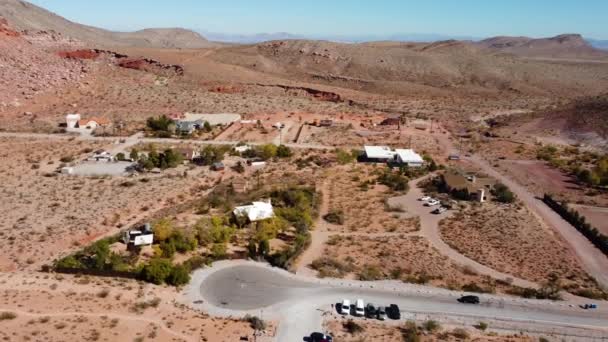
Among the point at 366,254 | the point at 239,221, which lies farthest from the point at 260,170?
the point at 366,254

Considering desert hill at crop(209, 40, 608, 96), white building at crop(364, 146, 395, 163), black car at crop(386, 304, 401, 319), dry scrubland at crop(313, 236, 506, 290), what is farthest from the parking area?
desert hill at crop(209, 40, 608, 96)

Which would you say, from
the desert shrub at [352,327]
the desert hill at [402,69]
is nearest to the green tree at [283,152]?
the desert shrub at [352,327]

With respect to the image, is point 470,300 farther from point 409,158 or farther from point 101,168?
point 101,168

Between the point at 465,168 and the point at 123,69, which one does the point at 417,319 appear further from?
the point at 123,69

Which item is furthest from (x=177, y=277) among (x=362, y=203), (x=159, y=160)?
(x=159, y=160)

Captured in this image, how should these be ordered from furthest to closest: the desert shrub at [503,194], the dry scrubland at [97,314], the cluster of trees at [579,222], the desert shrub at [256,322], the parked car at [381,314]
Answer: the desert shrub at [503,194] < the cluster of trees at [579,222] < the parked car at [381,314] < the desert shrub at [256,322] < the dry scrubland at [97,314]

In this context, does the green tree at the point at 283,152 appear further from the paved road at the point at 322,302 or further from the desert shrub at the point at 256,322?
the desert shrub at the point at 256,322
